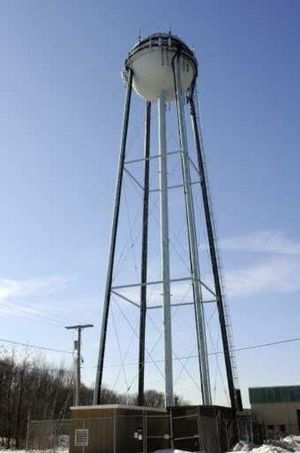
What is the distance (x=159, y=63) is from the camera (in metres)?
32.6

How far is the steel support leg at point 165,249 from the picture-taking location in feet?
92.4

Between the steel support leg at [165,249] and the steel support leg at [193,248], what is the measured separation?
1.19 meters

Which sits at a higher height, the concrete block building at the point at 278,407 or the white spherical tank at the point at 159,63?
the white spherical tank at the point at 159,63

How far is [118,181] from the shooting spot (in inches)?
1236

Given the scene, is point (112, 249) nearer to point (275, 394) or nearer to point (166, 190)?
point (166, 190)

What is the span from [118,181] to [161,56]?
24.9ft

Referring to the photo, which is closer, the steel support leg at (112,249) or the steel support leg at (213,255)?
the steel support leg at (112,249)

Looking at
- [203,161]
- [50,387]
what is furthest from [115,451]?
[50,387]

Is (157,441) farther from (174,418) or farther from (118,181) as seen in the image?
(118,181)

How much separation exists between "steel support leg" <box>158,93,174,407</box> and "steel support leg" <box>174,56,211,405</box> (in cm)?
119

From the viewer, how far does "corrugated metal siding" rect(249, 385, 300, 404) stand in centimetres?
6028

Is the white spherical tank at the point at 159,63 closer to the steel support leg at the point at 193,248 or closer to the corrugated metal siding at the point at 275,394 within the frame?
the steel support leg at the point at 193,248

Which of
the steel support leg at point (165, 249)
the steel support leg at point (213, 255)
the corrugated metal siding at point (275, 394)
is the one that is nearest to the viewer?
the steel support leg at point (165, 249)

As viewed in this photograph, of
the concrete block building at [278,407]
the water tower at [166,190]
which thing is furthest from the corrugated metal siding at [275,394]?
the water tower at [166,190]
